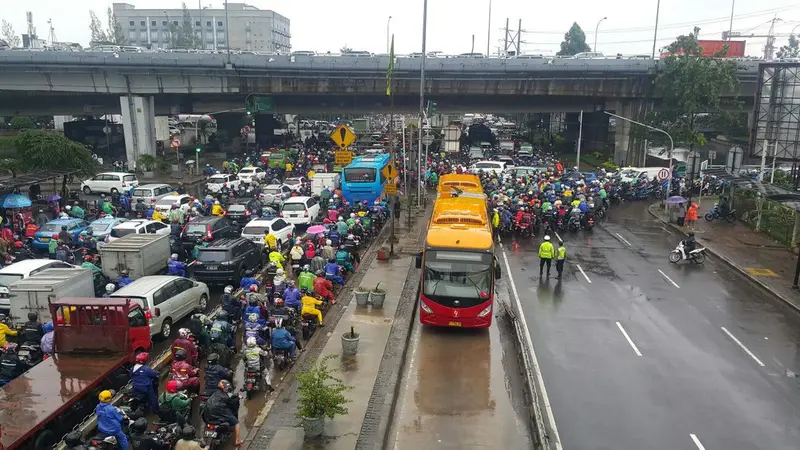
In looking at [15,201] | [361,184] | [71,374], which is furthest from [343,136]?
[71,374]

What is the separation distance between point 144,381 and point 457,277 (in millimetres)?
7537

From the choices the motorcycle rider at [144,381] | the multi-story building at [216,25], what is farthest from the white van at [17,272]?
the multi-story building at [216,25]

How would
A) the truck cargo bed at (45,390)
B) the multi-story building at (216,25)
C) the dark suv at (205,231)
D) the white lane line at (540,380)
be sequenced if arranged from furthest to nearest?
1. the multi-story building at (216,25)
2. the dark suv at (205,231)
3. the white lane line at (540,380)
4. the truck cargo bed at (45,390)

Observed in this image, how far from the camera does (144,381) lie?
1039 centimetres

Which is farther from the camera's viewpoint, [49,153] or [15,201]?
[49,153]

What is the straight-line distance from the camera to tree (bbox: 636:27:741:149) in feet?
141

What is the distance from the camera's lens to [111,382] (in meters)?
11.0

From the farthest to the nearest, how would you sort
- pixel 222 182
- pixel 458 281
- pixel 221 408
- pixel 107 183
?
pixel 222 182, pixel 107 183, pixel 458 281, pixel 221 408

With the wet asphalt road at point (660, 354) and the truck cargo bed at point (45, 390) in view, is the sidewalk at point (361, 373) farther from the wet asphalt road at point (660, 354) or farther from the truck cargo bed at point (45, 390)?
→ the wet asphalt road at point (660, 354)

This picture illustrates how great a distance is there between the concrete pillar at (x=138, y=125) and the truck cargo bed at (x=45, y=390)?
39.2 m

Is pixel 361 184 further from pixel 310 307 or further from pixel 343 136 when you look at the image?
pixel 310 307

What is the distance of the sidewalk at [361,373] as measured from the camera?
10055 millimetres

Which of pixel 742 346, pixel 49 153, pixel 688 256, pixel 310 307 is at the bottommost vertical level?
pixel 742 346

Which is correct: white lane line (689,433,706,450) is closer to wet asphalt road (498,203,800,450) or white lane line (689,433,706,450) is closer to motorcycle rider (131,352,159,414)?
wet asphalt road (498,203,800,450)
